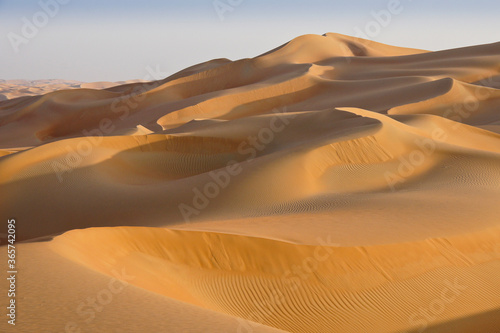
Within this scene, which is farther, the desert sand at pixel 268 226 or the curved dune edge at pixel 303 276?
the curved dune edge at pixel 303 276

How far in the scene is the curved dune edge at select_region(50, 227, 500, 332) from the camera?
21.7 ft

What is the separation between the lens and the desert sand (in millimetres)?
5234

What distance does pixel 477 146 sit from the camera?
672 inches

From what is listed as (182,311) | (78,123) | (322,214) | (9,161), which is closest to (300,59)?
(78,123)

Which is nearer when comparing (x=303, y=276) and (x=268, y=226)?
(x=303, y=276)

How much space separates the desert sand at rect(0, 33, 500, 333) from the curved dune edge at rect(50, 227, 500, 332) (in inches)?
0.8

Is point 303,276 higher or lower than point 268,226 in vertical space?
lower

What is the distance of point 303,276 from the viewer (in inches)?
292

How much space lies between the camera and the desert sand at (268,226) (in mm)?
5234

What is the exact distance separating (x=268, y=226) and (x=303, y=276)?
1550 mm

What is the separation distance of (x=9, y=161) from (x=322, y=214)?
8.01 meters

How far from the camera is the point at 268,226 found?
8812 millimetres

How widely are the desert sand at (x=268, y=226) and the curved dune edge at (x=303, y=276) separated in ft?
0.07

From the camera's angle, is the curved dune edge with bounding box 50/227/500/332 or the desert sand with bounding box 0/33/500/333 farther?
the curved dune edge with bounding box 50/227/500/332
